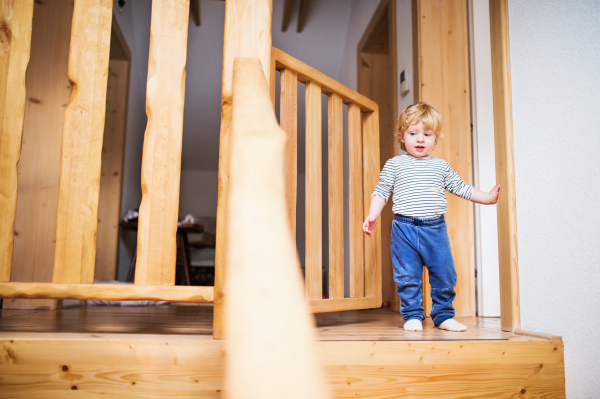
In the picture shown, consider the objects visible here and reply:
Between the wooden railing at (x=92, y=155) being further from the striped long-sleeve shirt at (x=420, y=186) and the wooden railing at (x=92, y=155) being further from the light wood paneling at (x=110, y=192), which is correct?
Answer: the light wood paneling at (x=110, y=192)

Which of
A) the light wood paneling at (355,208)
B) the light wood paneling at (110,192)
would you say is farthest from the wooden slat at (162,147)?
the light wood paneling at (110,192)

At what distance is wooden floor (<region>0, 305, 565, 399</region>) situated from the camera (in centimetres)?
92

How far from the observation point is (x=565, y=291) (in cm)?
110

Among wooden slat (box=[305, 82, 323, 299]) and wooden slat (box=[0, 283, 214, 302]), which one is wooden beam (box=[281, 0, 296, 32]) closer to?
wooden slat (box=[305, 82, 323, 299])

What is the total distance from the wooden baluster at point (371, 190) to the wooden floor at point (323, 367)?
583 millimetres

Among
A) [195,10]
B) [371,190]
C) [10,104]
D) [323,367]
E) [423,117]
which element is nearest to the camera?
[323,367]

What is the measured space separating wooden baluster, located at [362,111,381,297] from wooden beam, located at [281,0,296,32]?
265 cm

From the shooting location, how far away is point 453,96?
2.09m

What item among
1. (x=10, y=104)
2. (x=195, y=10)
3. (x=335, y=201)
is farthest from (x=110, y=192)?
(x=335, y=201)

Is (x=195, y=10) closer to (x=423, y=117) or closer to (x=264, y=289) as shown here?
(x=423, y=117)

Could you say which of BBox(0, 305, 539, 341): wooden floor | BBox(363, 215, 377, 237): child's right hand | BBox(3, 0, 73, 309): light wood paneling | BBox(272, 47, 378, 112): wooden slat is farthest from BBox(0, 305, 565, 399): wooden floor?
BBox(3, 0, 73, 309): light wood paneling

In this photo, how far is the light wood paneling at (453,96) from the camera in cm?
197

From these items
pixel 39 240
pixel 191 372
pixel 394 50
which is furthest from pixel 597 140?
pixel 39 240

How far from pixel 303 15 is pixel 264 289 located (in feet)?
13.4
